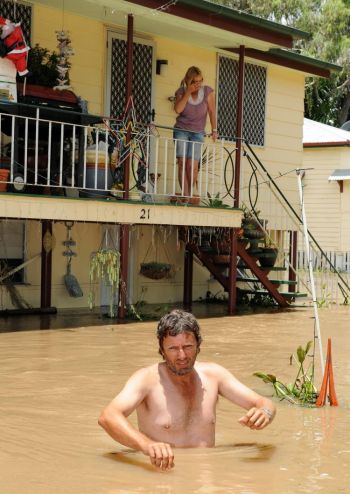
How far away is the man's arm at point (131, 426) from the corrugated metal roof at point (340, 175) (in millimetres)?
23681

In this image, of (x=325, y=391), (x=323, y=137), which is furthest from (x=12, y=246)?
(x=323, y=137)

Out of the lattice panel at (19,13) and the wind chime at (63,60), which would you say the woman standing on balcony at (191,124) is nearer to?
the wind chime at (63,60)

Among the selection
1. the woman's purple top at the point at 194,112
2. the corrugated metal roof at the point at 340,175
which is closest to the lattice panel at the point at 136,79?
the woman's purple top at the point at 194,112

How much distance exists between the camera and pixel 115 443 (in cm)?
617

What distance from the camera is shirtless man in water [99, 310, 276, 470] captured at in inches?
196

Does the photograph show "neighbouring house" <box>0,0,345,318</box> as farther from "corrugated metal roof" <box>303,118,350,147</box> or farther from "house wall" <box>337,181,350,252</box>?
"house wall" <box>337,181,350,252</box>

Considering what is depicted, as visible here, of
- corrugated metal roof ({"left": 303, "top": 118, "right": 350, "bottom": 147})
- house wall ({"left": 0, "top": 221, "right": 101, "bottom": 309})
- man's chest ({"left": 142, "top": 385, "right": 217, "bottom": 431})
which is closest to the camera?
man's chest ({"left": 142, "top": 385, "right": 217, "bottom": 431})

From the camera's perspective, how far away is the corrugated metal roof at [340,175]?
28172 millimetres

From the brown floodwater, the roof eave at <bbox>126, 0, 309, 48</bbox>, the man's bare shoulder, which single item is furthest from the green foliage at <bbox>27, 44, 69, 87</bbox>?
the man's bare shoulder

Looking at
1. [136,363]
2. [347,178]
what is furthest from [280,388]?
[347,178]

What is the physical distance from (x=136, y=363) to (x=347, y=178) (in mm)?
19435

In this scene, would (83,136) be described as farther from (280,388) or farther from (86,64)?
(280,388)

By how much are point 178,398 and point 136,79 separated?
35.8ft

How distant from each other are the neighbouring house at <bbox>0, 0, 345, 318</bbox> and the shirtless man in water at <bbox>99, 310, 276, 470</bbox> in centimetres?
659
